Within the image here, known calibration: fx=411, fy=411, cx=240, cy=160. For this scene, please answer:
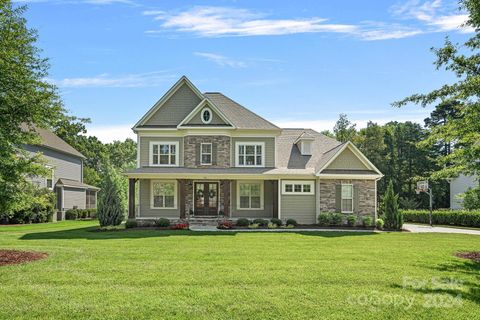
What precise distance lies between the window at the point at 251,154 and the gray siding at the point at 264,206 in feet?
4.52

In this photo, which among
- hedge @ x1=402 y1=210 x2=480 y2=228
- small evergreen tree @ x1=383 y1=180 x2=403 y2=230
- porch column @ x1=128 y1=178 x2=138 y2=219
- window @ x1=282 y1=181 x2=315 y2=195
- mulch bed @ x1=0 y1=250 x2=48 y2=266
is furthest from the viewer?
hedge @ x1=402 y1=210 x2=480 y2=228

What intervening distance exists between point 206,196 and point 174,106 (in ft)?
19.5

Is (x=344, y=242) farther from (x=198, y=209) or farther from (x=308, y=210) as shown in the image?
(x=198, y=209)

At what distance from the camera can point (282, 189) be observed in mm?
24469

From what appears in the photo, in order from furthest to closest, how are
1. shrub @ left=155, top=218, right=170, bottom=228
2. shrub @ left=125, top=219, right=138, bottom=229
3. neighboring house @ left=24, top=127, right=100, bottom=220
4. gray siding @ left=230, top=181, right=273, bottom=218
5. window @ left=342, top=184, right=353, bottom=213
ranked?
neighboring house @ left=24, top=127, right=100, bottom=220, gray siding @ left=230, top=181, right=273, bottom=218, window @ left=342, top=184, right=353, bottom=213, shrub @ left=155, top=218, right=170, bottom=228, shrub @ left=125, top=219, right=138, bottom=229

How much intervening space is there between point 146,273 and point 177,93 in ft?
58.3

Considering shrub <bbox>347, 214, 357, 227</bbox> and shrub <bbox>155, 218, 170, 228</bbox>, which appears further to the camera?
shrub <bbox>347, 214, 357, 227</bbox>

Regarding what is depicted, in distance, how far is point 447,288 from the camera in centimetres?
830

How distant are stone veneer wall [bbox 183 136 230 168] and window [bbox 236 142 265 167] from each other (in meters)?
0.91

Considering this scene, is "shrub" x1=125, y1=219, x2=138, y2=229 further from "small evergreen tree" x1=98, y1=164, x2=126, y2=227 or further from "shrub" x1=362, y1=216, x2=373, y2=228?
"shrub" x1=362, y1=216, x2=373, y2=228

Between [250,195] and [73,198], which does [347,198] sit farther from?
[73,198]

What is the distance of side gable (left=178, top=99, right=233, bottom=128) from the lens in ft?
80.6

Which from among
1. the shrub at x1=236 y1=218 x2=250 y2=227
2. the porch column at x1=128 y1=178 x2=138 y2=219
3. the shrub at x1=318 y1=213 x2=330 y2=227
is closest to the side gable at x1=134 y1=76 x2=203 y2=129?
the porch column at x1=128 y1=178 x2=138 y2=219

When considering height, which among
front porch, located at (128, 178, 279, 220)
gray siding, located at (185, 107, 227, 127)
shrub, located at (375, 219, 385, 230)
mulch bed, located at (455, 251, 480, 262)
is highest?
gray siding, located at (185, 107, 227, 127)
